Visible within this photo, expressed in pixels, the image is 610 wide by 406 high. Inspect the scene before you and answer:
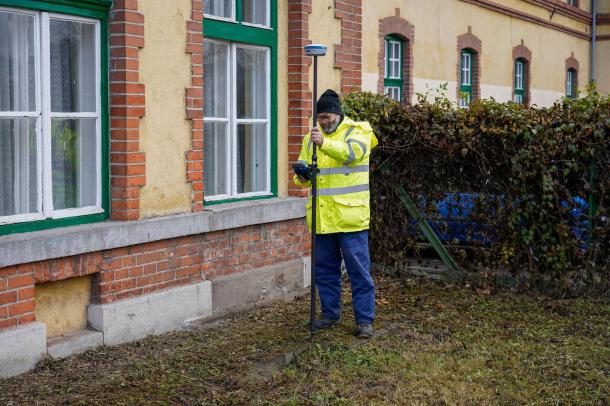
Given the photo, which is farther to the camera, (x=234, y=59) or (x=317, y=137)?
(x=234, y=59)

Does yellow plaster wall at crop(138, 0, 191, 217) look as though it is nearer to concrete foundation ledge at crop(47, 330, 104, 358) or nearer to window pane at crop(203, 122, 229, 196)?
window pane at crop(203, 122, 229, 196)

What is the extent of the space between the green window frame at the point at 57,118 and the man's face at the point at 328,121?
1802 mm

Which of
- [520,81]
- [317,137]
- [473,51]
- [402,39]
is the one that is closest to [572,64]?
A: [520,81]

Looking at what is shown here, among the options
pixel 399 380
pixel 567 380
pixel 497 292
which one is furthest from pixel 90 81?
pixel 497 292

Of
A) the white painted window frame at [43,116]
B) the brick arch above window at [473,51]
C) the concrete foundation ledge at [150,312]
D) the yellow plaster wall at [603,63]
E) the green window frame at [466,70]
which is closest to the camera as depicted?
the white painted window frame at [43,116]

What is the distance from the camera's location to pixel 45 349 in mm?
6426

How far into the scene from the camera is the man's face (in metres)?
7.27

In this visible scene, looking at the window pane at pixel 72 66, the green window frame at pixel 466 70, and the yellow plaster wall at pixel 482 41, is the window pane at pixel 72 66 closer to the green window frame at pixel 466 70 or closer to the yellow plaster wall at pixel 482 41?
the yellow plaster wall at pixel 482 41

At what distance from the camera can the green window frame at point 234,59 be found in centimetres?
833

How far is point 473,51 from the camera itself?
61.1 ft

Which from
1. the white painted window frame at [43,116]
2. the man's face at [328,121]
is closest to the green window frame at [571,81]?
the man's face at [328,121]

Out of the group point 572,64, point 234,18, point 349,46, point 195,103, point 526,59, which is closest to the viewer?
point 195,103

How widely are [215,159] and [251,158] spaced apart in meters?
0.59

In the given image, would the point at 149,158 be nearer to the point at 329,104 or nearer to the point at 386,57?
the point at 329,104
